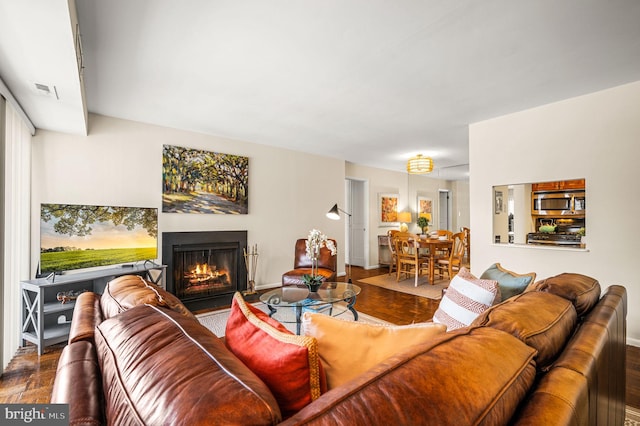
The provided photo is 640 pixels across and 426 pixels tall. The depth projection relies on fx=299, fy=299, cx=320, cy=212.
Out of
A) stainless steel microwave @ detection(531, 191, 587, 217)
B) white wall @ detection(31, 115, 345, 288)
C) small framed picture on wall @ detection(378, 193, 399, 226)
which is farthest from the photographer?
small framed picture on wall @ detection(378, 193, 399, 226)

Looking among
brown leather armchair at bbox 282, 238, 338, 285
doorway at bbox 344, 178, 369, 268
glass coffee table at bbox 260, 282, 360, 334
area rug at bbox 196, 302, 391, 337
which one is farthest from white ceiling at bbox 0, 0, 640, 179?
doorway at bbox 344, 178, 369, 268

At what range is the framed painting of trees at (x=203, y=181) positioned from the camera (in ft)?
13.1

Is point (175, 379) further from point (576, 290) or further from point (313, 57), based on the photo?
point (313, 57)

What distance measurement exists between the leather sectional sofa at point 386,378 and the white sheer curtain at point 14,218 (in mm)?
2186

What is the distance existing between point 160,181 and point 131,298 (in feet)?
10.3

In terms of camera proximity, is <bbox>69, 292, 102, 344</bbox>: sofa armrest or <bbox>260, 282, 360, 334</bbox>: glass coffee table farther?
<bbox>260, 282, 360, 334</bbox>: glass coffee table

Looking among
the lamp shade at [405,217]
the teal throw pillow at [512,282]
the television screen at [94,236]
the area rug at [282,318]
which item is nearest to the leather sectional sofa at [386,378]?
the teal throw pillow at [512,282]

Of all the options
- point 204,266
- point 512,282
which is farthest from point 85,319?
point 204,266

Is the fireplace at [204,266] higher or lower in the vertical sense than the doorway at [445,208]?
lower

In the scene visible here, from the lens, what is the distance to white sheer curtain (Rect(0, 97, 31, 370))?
7.82ft

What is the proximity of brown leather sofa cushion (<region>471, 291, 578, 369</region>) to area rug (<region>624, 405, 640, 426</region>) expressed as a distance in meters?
1.28

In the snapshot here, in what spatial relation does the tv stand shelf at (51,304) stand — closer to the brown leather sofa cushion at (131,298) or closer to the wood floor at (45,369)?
the wood floor at (45,369)

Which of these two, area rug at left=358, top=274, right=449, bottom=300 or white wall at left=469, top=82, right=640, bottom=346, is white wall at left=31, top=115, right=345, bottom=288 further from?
white wall at left=469, top=82, right=640, bottom=346

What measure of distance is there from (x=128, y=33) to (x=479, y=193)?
3.91m
